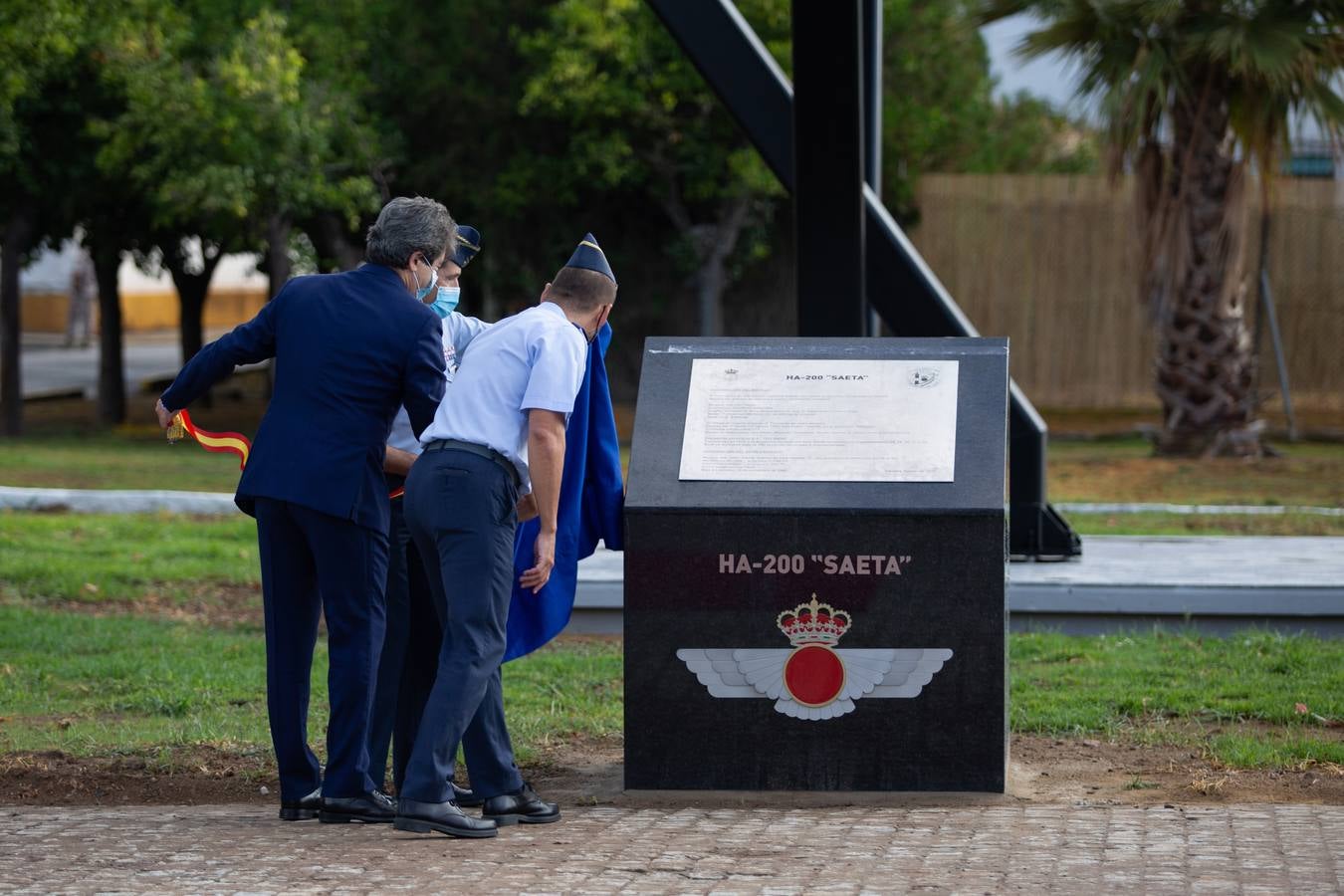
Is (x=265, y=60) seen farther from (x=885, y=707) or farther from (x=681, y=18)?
(x=885, y=707)

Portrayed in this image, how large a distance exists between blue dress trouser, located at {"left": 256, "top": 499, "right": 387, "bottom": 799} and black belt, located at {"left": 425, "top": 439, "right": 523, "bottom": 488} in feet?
1.18

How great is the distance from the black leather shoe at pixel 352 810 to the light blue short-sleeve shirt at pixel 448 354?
1083mm

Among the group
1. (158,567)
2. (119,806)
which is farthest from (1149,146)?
(119,806)

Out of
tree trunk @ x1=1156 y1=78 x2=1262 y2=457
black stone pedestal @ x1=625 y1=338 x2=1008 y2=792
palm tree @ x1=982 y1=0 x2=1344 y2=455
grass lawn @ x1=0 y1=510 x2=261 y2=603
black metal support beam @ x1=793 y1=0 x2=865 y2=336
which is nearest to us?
black stone pedestal @ x1=625 y1=338 x2=1008 y2=792

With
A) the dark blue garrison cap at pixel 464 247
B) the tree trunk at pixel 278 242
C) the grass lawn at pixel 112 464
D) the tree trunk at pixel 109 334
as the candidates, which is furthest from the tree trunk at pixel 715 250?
the dark blue garrison cap at pixel 464 247

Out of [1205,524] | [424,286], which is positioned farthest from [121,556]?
[1205,524]

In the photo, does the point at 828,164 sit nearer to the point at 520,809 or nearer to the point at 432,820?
the point at 520,809

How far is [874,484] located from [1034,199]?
16.5 meters

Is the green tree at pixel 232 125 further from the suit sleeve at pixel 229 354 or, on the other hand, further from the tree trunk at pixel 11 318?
the suit sleeve at pixel 229 354

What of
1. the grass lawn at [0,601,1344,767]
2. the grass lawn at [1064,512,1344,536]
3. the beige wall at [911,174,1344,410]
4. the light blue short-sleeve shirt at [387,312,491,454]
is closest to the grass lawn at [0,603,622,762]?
the grass lawn at [0,601,1344,767]

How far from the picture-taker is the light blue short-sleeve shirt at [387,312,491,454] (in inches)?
225

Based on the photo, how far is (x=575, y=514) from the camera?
224 inches

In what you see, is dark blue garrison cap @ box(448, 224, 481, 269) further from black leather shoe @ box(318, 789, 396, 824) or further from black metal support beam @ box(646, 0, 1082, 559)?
black metal support beam @ box(646, 0, 1082, 559)

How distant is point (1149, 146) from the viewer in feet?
54.8
